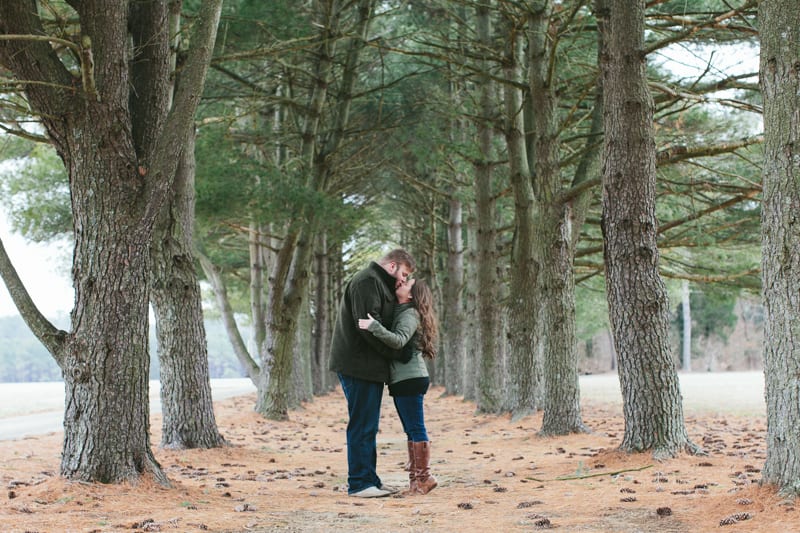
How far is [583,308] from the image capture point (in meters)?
38.1

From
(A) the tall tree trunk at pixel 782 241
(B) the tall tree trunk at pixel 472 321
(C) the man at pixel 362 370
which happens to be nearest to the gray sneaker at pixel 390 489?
(C) the man at pixel 362 370

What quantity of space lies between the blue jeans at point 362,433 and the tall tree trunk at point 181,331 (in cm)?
346

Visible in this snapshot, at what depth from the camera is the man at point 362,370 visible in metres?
6.52

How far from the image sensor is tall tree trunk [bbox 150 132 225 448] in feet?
30.2

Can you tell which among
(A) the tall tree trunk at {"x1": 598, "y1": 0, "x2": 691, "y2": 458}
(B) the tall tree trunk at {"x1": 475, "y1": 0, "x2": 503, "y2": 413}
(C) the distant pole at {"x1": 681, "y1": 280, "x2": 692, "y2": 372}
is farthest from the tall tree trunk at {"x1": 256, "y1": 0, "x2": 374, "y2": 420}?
(C) the distant pole at {"x1": 681, "y1": 280, "x2": 692, "y2": 372}

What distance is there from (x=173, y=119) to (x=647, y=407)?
4.86 m

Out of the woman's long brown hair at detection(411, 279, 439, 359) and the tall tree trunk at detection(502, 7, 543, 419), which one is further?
the tall tree trunk at detection(502, 7, 543, 419)

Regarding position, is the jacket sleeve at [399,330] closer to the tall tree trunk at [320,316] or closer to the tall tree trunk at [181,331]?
the tall tree trunk at [181,331]

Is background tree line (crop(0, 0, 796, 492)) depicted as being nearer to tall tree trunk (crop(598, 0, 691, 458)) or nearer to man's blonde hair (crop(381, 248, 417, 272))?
tall tree trunk (crop(598, 0, 691, 458))

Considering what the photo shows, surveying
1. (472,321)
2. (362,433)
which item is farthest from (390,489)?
(472,321)

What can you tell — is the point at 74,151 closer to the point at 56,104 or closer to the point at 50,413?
the point at 56,104

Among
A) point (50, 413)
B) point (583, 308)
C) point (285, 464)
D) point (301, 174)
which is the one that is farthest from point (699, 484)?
point (583, 308)

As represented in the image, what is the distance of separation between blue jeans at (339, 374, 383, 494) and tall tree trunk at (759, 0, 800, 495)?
2923mm

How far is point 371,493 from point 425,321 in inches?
57.2
